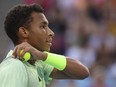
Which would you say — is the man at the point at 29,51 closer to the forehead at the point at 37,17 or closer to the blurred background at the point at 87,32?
the forehead at the point at 37,17

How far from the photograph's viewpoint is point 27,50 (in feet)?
7.66

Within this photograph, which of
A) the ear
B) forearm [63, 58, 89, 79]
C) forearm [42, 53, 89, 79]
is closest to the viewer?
the ear

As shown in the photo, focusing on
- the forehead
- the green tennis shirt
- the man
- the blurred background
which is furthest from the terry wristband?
the blurred background

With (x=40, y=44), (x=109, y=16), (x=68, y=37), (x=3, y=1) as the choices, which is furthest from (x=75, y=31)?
(x=40, y=44)

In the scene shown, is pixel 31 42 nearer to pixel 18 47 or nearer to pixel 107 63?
pixel 18 47

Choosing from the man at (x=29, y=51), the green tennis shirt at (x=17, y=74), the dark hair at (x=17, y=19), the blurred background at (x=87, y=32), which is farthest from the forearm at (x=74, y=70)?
the blurred background at (x=87, y=32)

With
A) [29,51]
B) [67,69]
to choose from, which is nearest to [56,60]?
[67,69]

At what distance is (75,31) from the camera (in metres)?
5.25

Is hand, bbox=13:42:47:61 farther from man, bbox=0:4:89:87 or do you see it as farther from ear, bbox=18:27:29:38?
ear, bbox=18:27:29:38

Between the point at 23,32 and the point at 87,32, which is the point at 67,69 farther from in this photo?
the point at 87,32

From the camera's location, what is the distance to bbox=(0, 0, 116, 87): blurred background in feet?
16.4

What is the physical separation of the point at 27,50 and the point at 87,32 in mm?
2957

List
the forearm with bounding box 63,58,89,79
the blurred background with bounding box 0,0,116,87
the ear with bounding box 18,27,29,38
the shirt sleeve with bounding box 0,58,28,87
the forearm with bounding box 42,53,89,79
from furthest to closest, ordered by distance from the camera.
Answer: the blurred background with bounding box 0,0,116,87 → the forearm with bounding box 63,58,89,79 → the forearm with bounding box 42,53,89,79 → the ear with bounding box 18,27,29,38 → the shirt sleeve with bounding box 0,58,28,87

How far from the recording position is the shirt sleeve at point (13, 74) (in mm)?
2199
